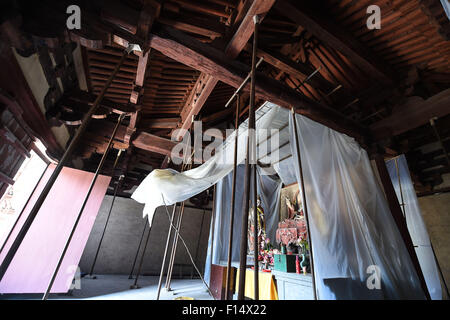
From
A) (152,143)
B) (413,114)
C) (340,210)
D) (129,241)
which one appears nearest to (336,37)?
(413,114)

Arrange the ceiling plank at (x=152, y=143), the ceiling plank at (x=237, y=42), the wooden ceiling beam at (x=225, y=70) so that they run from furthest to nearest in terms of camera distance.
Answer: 1. the ceiling plank at (x=152, y=143)
2. the wooden ceiling beam at (x=225, y=70)
3. the ceiling plank at (x=237, y=42)

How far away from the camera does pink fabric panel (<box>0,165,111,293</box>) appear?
3293 mm

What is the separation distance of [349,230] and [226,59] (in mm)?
2736

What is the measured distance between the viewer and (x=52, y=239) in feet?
11.9

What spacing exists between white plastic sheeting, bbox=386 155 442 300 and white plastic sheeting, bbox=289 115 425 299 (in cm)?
129

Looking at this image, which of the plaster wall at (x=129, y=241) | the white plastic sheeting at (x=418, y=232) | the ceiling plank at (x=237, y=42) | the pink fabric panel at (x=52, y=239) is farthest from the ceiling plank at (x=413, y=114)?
the plaster wall at (x=129, y=241)

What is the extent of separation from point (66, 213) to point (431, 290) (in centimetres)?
642

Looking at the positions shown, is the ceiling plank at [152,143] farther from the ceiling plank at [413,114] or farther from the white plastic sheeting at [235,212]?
the ceiling plank at [413,114]

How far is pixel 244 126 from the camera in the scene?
4.31 m

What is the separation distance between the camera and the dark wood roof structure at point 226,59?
1946 mm

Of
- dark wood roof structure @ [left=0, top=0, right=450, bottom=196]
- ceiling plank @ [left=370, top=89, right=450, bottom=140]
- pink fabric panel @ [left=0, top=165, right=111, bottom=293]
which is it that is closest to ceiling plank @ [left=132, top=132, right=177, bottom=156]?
dark wood roof structure @ [left=0, top=0, right=450, bottom=196]

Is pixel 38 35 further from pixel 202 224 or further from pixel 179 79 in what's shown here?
pixel 202 224

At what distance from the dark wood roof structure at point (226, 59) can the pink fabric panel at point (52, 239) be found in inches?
30.9
